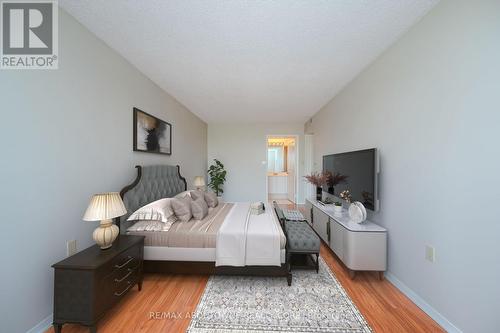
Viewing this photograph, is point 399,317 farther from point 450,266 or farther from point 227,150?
point 227,150

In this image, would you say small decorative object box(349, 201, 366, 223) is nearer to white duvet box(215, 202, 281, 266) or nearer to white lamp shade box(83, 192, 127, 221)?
white duvet box(215, 202, 281, 266)

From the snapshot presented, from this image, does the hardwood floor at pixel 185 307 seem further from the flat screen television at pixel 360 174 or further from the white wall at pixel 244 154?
the white wall at pixel 244 154

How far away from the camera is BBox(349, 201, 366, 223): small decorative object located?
2.15m

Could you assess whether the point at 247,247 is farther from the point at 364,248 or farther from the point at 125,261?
the point at 364,248

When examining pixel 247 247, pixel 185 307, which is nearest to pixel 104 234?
pixel 185 307

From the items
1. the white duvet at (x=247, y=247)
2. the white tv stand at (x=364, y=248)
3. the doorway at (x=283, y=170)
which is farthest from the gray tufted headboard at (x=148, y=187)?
the doorway at (x=283, y=170)

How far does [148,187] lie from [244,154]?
11.3 feet

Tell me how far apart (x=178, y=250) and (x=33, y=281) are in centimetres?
105

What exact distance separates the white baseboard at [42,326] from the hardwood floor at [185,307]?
0.05 m

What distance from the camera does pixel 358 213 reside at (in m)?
2.16

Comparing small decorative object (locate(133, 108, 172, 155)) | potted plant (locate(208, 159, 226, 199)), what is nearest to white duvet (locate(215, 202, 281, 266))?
small decorative object (locate(133, 108, 172, 155))

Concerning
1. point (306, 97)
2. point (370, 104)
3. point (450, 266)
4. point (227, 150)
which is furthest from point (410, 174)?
point (227, 150)

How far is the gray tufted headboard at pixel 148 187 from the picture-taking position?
2096 mm

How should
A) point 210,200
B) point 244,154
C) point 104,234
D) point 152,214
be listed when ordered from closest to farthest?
point 104,234
point 152,214
point 210,200
point 244,154
